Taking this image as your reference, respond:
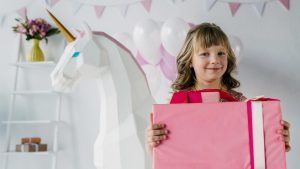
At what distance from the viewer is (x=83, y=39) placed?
1.79 meters

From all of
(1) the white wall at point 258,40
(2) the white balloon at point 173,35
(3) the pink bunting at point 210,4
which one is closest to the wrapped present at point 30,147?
(1) the white wall at point 258,40

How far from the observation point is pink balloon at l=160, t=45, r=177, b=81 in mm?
2348

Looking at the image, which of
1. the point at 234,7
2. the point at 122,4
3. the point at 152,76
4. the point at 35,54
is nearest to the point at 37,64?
the point at 35,54

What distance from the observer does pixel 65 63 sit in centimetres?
183

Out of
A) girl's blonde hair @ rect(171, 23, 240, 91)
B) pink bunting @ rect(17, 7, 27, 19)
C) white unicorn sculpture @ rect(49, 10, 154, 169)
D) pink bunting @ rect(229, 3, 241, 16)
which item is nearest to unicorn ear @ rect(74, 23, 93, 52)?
white unicorn sculpture @ rect(49, 10, 154, 169)

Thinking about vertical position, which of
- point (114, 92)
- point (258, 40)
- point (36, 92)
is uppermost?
point (258, 40)

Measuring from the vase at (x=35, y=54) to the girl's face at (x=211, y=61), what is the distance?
1828mm

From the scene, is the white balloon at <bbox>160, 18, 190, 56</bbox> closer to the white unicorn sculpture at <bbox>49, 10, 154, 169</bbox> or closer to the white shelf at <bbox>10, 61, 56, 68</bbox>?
the white unicorn sculpture at <bbox>49, 10, 154, 169</bbox>

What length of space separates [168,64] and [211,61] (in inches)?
39.7

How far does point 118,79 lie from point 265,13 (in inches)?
60.1

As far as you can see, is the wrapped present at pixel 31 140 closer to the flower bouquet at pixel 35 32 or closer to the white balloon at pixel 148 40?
the flower bouquet at pixel 35 32

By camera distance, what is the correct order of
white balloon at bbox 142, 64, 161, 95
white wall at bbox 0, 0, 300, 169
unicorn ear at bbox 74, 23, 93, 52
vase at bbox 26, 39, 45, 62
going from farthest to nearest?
1. vase at bbox 26, 39, 45, 62
2. white wall at bbox 0, 0, 300, 169
3. white balloon at bbox 142, 64, 161, 95
4. unicorn ear at bbox 74, 23, 93, 52

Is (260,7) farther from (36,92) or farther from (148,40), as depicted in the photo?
(36,92)

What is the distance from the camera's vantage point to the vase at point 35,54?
2945 millimetres
